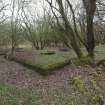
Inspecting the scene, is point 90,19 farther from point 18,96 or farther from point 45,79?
point 18,96

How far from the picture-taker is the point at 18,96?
297 inches

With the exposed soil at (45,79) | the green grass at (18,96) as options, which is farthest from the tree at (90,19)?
the green grass at (18,96)

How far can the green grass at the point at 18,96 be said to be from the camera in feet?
22.3

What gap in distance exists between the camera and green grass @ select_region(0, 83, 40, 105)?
6.80 meters

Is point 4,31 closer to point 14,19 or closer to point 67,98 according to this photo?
point 14,19

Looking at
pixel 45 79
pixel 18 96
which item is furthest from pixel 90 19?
pixel 18 96

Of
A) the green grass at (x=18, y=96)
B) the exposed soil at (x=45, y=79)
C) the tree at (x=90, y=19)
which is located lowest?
the exposed soil at (x=45, y=79)

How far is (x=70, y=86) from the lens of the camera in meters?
9.10

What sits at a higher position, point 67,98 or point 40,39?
point 67,98

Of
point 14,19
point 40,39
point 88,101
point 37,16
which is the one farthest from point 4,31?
point 88,101

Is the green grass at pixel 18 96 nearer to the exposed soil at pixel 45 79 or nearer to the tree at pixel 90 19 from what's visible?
the exposed soil at pixel 45 79

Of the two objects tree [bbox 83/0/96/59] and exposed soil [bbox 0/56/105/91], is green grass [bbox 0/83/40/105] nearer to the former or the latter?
exposed soil [bbox 0/56/105/91]

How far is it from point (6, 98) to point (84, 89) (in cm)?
261

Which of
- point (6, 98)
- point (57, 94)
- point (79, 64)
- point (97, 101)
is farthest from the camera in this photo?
point (79, 64)
